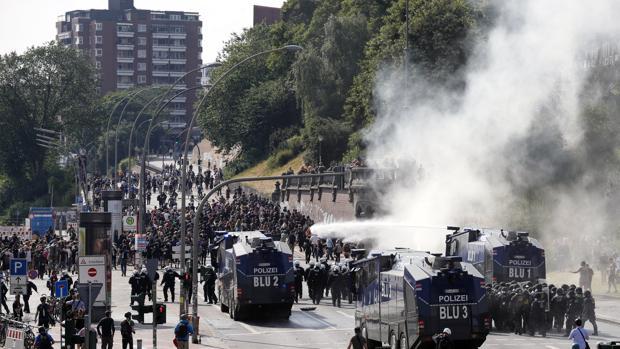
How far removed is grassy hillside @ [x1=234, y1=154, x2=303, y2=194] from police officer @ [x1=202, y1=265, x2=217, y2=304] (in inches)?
1892

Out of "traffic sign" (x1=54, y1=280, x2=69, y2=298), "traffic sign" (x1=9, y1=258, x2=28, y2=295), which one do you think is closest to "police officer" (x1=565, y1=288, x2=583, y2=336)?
"traffic sign" (x1=54, y1=280, x2=69, y2=298)

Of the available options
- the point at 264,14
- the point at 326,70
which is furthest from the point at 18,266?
the point at 264,14

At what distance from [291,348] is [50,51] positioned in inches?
3894

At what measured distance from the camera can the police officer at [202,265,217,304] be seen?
5022 centimetres

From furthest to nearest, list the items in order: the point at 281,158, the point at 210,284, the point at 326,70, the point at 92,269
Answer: the point at 281,158 → the point at 326,70 → the point at 210,284 → the point at 92,269

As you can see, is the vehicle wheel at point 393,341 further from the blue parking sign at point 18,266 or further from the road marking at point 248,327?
the blue parking sign at point 18,266

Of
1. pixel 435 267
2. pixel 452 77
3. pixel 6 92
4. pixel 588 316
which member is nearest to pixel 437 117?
pixel 452 77

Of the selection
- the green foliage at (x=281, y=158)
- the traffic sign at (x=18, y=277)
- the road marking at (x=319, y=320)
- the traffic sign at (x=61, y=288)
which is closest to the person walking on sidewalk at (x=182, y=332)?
the traffic sign at (x=61, y=288)

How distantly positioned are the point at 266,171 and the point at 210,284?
220 feet

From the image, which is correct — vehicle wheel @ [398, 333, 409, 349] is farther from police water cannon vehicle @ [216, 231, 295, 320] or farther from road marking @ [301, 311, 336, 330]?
police water cannon vehicle @ [216, 231, 295, 320]

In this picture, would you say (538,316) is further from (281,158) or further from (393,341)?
(281,158)

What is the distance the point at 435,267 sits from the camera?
32.5 m

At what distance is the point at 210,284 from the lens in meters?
51.0

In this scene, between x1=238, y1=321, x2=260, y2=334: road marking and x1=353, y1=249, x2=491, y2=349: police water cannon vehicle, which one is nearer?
x1=353, y1=249, x2=491, y2=349: police water cannon vehicle
